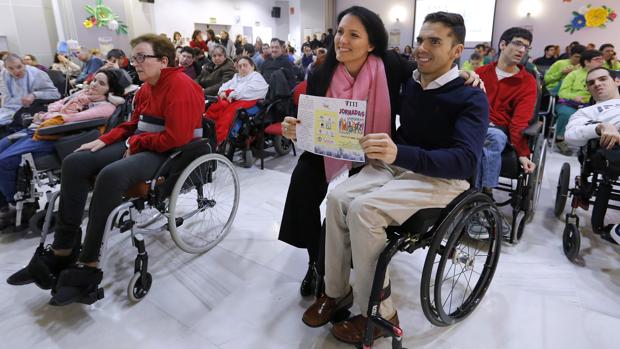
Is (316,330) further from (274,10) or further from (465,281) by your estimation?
(274,10)

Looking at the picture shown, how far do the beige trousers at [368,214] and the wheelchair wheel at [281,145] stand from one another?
2.68 meters

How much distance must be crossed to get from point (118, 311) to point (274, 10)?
42.1 ft

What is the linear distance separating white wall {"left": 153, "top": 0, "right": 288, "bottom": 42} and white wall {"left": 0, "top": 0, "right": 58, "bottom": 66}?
243 centimetres

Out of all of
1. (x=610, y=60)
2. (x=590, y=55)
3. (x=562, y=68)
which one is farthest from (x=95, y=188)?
(x=610, y=60)

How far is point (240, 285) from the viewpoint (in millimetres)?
1926

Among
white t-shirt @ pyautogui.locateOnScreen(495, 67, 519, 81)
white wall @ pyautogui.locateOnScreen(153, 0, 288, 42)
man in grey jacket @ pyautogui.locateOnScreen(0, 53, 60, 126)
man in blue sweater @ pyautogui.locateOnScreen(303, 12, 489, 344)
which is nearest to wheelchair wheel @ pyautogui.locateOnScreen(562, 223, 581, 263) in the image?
white t-shirt @ pyautogui.locateOnScreen(495, 67, 519, 81)

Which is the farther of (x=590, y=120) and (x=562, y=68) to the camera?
(x=562, y=68)

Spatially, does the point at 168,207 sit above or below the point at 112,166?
below

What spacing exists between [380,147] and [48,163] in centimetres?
210

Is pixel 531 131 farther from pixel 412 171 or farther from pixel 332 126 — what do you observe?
pixel 332 126

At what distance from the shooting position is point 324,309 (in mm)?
1559

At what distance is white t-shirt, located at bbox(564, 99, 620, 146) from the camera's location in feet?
6.90

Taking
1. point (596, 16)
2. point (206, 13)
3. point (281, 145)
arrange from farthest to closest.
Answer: point (206, 13) < point (596, 16) < point (281, 145)

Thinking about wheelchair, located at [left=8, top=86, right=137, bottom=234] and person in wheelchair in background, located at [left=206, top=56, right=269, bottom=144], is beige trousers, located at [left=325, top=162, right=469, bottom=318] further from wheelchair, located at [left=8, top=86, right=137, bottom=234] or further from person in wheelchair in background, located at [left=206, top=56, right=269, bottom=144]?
person in wheelchair in background, located at [left=206, top=56, right=269, bottom=144]
